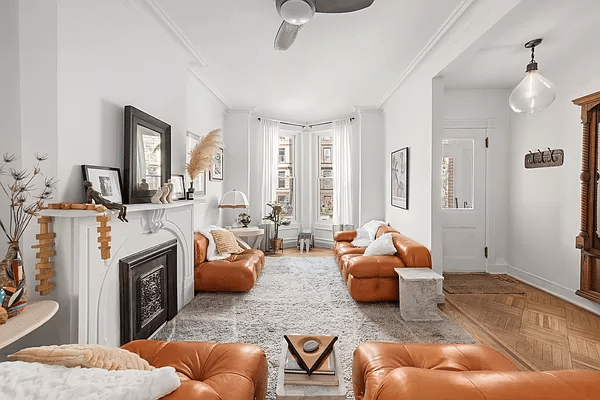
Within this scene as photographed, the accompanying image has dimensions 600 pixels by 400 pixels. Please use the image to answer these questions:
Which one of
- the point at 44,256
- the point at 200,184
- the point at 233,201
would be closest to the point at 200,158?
the point at 200,184

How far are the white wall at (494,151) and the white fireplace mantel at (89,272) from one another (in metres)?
4.39

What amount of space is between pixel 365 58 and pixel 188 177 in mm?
2499

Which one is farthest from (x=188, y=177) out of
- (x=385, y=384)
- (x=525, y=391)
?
(x=525, y=391)

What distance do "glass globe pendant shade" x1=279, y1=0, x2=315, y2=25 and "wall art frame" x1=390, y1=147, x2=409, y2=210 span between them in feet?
8.76

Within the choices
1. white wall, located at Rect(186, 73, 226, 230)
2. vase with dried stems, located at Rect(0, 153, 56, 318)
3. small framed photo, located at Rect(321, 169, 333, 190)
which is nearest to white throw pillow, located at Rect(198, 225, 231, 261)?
white wall, located at Rect(186, 73, 226, 230)

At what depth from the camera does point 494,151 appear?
4.77m

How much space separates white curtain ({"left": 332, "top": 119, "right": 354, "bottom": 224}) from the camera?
252 inches

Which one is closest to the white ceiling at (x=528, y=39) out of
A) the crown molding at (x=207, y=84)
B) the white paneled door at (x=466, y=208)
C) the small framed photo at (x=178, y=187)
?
the white paneled door at (x=466, y=208)

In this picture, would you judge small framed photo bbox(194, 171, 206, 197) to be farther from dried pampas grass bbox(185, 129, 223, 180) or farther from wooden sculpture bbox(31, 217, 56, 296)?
wooden sculpture bbox(31, 217, 56, 296)

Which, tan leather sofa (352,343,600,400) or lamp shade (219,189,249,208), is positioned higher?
lamp shade (219,189,249,208)

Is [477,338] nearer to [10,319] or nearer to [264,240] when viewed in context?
[10,319]

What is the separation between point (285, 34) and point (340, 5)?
49cm

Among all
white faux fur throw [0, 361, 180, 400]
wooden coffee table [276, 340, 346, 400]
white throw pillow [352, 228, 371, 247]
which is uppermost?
white faux fur throw [0, 361, 180, 400]

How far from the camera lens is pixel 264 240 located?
20.4ft
